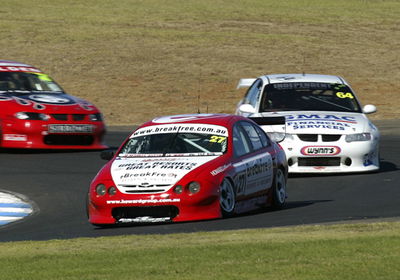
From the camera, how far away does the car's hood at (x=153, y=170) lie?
1223cm

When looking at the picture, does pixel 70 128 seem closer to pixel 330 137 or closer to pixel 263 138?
pixel 330 137

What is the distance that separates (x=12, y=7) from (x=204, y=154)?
133 feet

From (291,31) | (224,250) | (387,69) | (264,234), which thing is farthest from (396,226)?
(291,31)

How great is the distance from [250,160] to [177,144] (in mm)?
811

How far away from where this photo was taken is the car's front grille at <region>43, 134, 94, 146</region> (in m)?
19.7

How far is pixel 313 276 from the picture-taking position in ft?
26.9

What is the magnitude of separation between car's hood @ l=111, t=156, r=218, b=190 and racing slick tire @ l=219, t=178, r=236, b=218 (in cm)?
33

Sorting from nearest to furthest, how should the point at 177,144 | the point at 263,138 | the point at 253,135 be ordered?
the point at 177,144, the point at 253,135, the point at 263,138

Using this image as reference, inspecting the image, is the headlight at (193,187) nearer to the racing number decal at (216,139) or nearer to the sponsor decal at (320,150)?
the racing number decal at (216,139)

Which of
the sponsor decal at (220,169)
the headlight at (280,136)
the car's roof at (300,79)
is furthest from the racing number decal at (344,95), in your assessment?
the sponsor decal at (220,169)

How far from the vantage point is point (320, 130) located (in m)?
16.6

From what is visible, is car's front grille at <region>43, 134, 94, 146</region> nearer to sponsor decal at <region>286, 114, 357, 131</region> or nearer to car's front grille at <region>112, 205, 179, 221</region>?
sponsor decal at <region>286, 114, 357, 131</region>

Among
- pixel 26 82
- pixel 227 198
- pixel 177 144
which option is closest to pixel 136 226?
pixel 227 198

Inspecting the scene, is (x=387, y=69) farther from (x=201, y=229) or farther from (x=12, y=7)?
(x=201, y=229)
